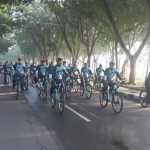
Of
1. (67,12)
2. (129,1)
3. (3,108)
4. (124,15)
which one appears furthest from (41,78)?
(67,12)

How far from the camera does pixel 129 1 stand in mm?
17734

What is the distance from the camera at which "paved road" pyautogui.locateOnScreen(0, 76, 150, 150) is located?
5633mm

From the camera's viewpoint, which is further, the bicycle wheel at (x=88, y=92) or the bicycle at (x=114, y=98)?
the bicycle wheel at (x=88, y=92)

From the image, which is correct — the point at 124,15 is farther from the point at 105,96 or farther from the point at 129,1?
the point at 105,96

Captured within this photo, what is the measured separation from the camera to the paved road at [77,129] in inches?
222

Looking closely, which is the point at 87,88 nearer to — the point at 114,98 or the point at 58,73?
the point at 58,73

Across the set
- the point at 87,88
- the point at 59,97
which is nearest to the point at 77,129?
the point at 59,97

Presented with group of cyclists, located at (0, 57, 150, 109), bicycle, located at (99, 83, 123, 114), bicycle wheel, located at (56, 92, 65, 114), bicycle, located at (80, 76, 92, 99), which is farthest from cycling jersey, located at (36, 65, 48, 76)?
bicycle wheel, located at (56, 92, 65, 114)

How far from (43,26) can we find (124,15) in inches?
665

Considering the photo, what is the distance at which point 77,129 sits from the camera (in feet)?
22.7

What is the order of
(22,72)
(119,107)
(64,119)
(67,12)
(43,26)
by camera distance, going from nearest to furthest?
(64,119) < (119,107) < (22,72) < (67,12) < (43,26)

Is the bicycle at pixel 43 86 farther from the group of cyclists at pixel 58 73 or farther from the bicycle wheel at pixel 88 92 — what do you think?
the bicycle wheel at pixel 88 92

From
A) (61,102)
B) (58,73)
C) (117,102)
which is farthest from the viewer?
(58,73)

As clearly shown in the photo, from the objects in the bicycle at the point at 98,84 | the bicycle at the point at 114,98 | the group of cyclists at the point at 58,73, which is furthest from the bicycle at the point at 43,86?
the bicycle at the point at 98,84
